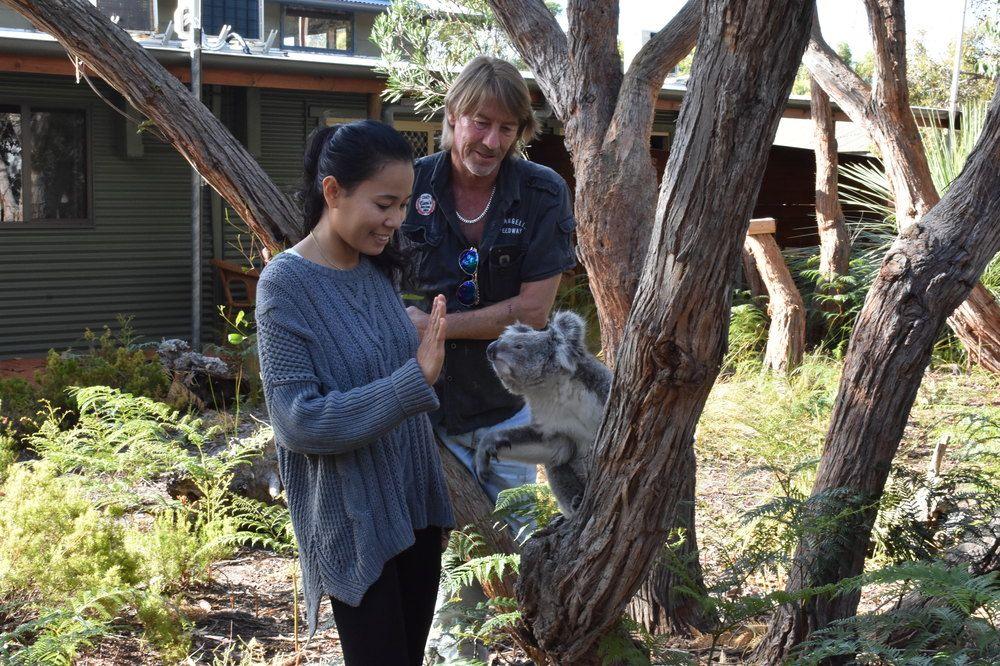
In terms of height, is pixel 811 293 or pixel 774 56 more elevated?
pixel 774 56

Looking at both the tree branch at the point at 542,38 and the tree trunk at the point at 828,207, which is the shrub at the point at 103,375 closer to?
the tree branch at the point at 542,38

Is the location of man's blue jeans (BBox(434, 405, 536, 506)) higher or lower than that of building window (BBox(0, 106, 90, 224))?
lower

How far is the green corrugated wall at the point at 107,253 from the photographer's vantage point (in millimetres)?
10195

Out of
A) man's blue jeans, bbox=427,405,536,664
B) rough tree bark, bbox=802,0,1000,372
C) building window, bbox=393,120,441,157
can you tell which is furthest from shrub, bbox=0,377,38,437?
building window, bbox=393,120,441,157

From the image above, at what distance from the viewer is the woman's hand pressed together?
81.7 inches

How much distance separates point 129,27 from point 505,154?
11209 millimetres

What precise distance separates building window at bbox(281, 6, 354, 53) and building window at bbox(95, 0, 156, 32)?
501cm

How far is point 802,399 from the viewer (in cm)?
674

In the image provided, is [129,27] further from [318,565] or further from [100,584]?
[318,565]

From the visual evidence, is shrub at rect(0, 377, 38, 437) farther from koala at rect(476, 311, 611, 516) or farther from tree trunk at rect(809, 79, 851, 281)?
tree trunk at rect(809, 79, 851, 281)

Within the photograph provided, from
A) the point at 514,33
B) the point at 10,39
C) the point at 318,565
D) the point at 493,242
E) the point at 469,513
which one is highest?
the point at 10,39

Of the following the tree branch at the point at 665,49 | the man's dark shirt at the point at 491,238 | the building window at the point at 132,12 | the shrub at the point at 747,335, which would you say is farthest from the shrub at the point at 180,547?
the building window at the point at 132,12

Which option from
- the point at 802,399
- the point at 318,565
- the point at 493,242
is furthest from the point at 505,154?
the point at 802,399

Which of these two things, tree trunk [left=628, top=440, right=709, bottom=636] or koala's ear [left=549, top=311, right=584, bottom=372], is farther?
tree trunk [left=628, top=440, right=709, bottom=636]
